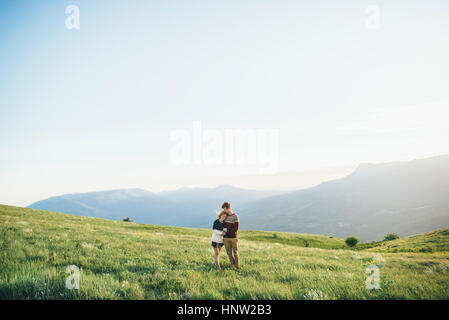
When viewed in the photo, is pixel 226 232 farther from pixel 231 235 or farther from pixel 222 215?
pixel 222 215

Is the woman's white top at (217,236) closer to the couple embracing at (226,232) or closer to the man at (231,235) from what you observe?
the couple embracing at (226,232)

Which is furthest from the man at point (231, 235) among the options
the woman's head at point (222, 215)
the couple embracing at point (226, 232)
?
the woman's head at point (222, 215)

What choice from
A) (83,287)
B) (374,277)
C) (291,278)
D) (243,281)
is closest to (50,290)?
(83,287)

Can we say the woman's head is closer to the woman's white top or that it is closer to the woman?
the woman

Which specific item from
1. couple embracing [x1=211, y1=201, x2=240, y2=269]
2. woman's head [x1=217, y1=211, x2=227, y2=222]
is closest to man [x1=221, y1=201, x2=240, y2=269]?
couple embracing [x1=211, y1=201, x2=240, y2=269]

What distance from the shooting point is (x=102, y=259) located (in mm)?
9289

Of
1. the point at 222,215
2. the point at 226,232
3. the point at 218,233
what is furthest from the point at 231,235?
the point at 222,215

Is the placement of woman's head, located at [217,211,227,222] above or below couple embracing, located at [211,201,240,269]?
above

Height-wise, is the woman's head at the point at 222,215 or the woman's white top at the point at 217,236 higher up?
the woman's head at the point at 222,215

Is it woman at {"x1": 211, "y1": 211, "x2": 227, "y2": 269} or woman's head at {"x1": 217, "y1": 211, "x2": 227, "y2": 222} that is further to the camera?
woman's head at {"x1": 217, "y1": 211, "x2": 227, "y2": 222}

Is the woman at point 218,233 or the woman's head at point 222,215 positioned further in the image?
the woman's head at point 222,215

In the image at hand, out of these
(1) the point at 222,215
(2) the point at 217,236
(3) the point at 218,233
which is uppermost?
(1) the point at 222,215
